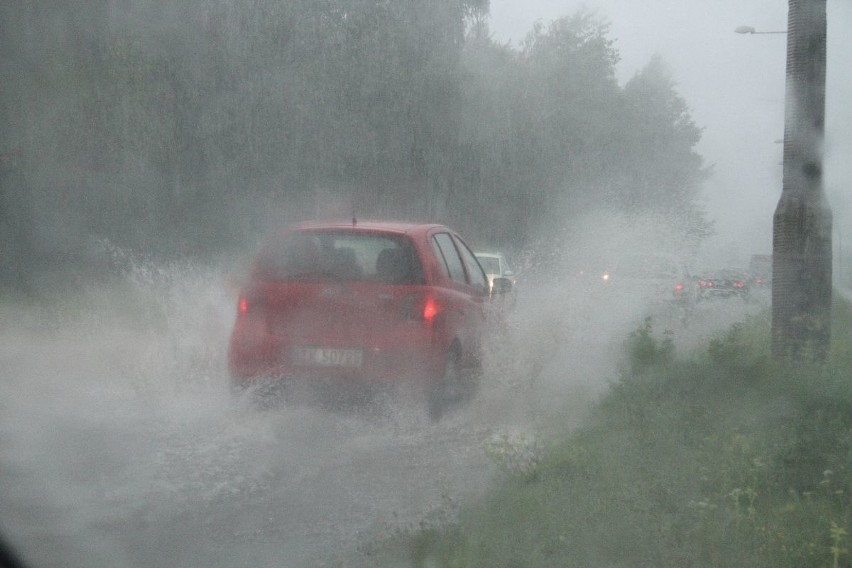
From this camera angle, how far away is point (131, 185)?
51.0ft

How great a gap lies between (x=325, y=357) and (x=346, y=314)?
341 mm

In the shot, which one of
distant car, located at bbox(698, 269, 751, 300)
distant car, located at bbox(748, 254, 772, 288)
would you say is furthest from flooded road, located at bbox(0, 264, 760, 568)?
distant car, located at bbox(748, 254, 772, 288)

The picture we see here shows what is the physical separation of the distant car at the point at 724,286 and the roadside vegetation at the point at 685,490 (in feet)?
51.6

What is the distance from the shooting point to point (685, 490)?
5309 millimetres

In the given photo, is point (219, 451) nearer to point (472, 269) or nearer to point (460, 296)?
point (460, 296)

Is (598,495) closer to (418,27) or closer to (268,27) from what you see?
(268,27)

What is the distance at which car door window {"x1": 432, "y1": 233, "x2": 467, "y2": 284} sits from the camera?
28.2 ft

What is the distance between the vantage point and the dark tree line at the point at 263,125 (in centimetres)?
1428

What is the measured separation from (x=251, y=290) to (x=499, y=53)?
63.4 feet

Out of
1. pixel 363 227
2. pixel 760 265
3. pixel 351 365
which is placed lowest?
pixel 760 265

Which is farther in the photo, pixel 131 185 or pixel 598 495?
pixel 131 185

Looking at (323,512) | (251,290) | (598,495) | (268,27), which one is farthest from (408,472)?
(268,27)

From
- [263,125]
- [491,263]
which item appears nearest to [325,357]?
[263,125]

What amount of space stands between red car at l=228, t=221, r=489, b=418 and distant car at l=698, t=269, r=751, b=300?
50.3ft
